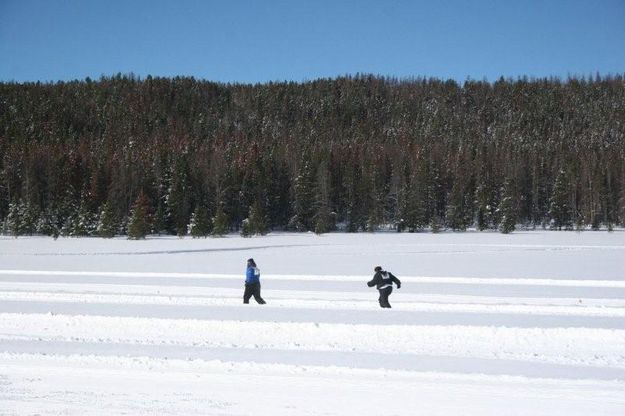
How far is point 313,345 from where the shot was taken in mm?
11000

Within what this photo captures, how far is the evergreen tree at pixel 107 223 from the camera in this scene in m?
54.0

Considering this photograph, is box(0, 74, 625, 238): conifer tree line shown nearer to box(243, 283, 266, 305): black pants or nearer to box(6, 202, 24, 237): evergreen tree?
box(6, 202, 24, 237): evergreen tree

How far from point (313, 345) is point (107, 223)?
4816 cm

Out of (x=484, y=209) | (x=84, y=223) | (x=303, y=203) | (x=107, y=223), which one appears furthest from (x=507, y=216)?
(x=84, y=223)

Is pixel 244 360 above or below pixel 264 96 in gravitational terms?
below

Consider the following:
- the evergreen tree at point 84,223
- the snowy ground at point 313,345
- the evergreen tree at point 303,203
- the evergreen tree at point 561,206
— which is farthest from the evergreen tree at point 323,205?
the snowy ground at point 313,345

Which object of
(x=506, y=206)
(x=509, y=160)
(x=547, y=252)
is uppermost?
(x=509, y=160)

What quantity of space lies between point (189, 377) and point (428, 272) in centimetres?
1918

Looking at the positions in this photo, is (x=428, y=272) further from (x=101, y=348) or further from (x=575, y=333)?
(x=101, y=348)

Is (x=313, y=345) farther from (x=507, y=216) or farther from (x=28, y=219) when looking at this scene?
(x=28, y=219)

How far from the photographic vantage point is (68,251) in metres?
38.9

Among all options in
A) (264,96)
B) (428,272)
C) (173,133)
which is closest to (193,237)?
(428,272)

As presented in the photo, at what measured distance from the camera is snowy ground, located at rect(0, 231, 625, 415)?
24.5 ft

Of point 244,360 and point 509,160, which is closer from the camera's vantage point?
point 244,360
